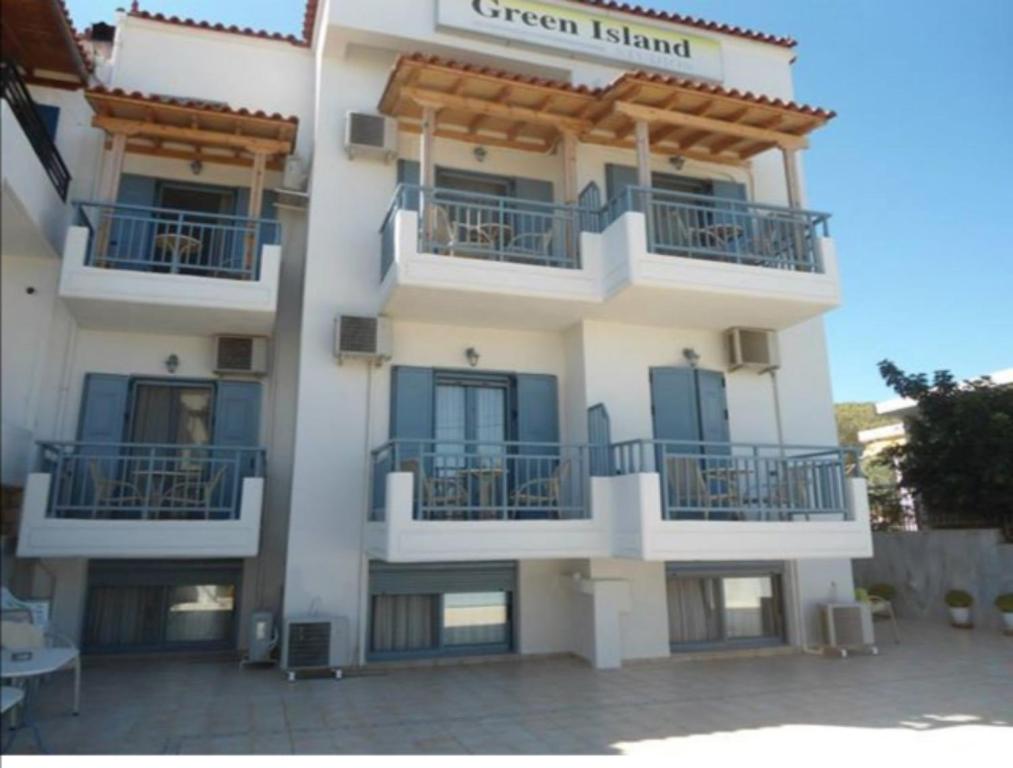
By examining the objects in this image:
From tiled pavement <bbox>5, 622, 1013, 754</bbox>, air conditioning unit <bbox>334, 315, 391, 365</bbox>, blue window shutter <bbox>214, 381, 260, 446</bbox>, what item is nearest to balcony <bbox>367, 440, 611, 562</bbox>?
air conditioning unit <bbox>334, 315, 391, 365</bbox>

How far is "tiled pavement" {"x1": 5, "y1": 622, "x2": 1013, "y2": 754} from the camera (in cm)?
579

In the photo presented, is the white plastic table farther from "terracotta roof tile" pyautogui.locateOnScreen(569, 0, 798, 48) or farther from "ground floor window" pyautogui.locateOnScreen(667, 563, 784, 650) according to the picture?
"terracotta roof tile" pyautogui.locateOnScreen(569, 0, 798, 48)

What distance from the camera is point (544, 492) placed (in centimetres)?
888

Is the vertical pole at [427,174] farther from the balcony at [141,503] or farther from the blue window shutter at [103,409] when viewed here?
the blue window shutter at [103,409]

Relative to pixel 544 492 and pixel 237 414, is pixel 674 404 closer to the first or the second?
pixel 544 492

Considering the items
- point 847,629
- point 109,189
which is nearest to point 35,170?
point 109,189

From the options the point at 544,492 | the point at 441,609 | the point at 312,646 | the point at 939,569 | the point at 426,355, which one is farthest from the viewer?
the point at 939,569

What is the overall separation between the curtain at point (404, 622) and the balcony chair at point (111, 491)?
3131 mm

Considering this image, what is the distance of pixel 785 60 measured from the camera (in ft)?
41.0

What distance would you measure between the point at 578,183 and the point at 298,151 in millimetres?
4145

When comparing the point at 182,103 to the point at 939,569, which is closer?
the point at 182,103

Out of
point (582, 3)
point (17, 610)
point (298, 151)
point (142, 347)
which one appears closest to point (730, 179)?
point (582, 3)

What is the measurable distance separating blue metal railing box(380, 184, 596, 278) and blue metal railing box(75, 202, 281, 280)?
1.73m

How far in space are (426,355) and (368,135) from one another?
3169 millimetres
